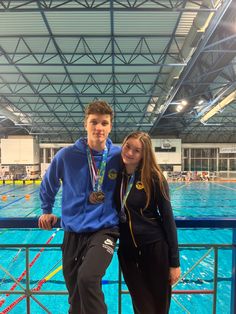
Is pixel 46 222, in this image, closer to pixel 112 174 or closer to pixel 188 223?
pixel 112 174

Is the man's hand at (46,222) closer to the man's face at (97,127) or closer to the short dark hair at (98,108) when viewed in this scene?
the man's face at (97,127)

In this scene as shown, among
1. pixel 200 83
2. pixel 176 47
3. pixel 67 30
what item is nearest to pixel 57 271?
pixel 67 30

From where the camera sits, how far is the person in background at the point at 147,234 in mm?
1899

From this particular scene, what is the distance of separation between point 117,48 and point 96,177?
967 centimetres

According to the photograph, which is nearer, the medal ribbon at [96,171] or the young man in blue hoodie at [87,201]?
the young man in blue hoodie at [87,201]

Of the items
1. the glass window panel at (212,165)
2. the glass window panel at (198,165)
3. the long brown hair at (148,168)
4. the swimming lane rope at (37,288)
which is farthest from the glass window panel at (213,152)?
the long brown hair at (148,168)

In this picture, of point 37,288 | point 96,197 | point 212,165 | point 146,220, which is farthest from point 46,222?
point 212,165

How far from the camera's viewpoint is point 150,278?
1.92m

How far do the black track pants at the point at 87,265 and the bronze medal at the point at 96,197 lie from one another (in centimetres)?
20

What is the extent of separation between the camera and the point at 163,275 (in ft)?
6.23

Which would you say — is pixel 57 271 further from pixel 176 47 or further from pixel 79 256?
pixel 176 47

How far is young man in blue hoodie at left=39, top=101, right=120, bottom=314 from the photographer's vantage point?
1.72 m

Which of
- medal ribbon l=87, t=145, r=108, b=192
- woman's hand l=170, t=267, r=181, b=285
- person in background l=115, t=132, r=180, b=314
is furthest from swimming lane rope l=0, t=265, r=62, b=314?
medal ribbon l=87, t=145, r=108, b=192

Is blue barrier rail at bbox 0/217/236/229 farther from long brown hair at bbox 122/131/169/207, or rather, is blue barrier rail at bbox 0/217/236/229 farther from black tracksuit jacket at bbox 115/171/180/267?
long brown hair at bbox 122/131/169/207
